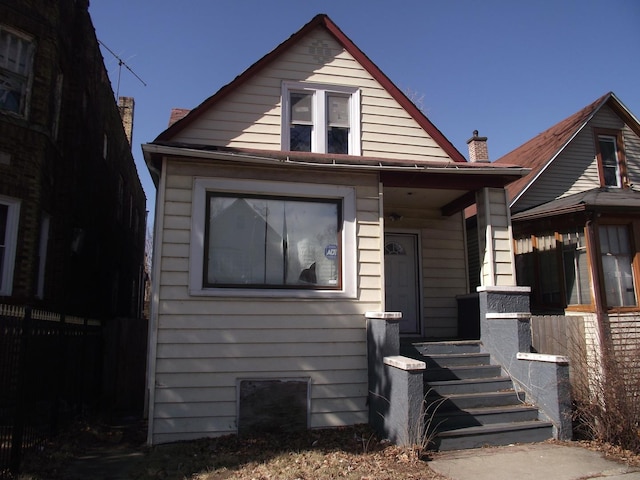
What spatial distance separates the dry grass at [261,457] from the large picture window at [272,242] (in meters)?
2.24

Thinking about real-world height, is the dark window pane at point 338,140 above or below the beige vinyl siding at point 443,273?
above

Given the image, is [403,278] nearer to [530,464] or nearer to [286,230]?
[286,230]

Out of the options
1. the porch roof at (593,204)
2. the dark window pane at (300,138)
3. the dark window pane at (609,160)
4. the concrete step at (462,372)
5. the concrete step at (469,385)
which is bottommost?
the concrete step at (469,385)

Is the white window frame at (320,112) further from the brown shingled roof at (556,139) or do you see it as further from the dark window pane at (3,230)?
the brown shingled roof at (556,139)

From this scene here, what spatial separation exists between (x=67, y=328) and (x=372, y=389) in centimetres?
461

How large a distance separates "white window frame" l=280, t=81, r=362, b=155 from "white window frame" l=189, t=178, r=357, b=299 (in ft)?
3.85

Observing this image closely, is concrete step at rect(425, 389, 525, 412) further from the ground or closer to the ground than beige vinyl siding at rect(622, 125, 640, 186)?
closer to the ground

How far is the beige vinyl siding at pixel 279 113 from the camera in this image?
8164mm

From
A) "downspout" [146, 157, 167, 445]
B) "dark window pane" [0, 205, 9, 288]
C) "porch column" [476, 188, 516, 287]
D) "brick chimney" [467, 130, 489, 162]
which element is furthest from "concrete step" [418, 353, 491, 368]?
"dark window pane" [0, 205, 9, 288]

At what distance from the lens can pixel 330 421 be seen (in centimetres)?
709

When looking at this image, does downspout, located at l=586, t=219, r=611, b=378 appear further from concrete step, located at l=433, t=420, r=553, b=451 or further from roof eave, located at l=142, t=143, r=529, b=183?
concrete step, located at l=433, t=420, r=553, b=451

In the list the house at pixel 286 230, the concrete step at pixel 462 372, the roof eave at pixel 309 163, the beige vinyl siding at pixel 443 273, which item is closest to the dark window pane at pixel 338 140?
the house at pixel 286 230

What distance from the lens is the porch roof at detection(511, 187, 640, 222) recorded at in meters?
9.77

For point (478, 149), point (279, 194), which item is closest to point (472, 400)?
point (279, 194)
